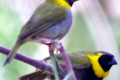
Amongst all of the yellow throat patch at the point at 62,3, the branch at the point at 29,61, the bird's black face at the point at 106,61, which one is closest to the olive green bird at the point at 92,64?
the bird's black face at the point at 106,61

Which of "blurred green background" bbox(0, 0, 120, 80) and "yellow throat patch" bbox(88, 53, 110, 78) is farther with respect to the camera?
"blurred green background" bbox(0, 0, 120, 80)

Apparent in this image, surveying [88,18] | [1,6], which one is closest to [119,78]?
[88,18]

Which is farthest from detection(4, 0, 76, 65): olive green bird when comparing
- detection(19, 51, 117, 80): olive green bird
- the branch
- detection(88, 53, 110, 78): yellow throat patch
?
detection(88, 53, 110, 78): yellow throat patch

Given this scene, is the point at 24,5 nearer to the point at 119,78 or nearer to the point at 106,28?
the point at 106,28

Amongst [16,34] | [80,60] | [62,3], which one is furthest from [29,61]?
[16,34]

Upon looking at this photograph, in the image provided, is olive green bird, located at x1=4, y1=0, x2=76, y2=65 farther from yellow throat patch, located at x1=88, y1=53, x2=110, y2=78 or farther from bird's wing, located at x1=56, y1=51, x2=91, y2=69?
yellow throat patch, located at x1=88, y1=53, x2=110, y2=78

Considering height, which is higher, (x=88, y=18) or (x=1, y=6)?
(x=1, y=6)

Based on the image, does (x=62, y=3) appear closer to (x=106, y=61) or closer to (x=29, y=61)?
(x=106, y=61)

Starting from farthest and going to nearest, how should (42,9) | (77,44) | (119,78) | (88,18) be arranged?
(77,44) → (88,18) → (119,78) → (42,9)
